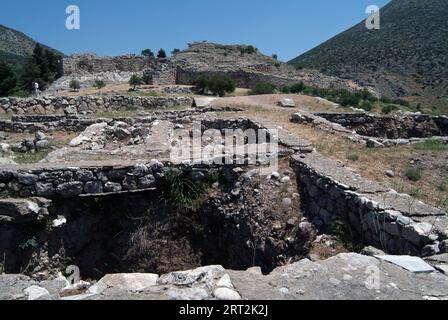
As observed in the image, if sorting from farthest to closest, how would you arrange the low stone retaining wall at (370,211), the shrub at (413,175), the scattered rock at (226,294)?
the shrub at (413,175) → the low stone retaining wall at (370,211) → the scattered rock at (226,294)

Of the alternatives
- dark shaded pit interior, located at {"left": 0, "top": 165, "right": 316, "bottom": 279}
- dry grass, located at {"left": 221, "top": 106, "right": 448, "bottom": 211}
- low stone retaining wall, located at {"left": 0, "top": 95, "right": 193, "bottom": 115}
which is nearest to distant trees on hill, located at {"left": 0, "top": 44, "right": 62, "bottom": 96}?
low stone retaining wall, located at {"left": 0, "top": 95, "right": 193, "bottom": 115}

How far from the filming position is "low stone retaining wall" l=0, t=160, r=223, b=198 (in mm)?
6383

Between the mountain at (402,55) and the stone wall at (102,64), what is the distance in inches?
826

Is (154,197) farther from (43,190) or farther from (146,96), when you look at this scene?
(146,96)

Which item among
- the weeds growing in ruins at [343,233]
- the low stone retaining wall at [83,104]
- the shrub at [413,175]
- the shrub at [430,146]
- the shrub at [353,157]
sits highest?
the low stone retaining wall at [83,104]

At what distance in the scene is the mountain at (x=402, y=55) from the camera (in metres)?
38.4

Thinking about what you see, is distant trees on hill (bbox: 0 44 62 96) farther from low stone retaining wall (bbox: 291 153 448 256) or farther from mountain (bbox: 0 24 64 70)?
low stone retaining wall (bbox: 291 153 448 256)

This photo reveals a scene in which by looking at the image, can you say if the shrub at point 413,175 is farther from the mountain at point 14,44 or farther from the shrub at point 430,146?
the mountain at point 14,44

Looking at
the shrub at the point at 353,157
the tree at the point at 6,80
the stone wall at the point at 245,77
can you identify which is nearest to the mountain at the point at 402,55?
the stone wall at the point at 245,77

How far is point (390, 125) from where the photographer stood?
46.8 ft

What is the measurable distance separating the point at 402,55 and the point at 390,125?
3353 cm

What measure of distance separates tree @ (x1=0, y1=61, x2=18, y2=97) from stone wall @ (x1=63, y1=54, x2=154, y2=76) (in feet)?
17.0
